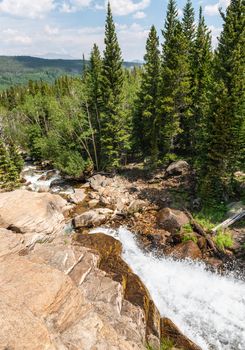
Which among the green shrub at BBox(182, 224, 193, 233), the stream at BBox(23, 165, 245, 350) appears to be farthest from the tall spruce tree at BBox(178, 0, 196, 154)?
the stream at BBox(23, 165, 245, 350)

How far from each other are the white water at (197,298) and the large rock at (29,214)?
213 inches

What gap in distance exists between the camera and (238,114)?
1920 cm

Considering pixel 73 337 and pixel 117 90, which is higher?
pixel 117 90

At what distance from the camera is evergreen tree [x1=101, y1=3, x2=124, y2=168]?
29.7 metres

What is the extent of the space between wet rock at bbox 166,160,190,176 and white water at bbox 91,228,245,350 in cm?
1277

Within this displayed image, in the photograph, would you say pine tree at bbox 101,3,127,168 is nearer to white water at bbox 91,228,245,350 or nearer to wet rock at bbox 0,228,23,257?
white water at bbox 91,228,245,350

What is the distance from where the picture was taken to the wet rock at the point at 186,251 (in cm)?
1643

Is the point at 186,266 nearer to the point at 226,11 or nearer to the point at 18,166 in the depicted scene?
the point at 226,11

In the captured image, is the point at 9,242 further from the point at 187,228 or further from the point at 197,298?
the point at 187,228

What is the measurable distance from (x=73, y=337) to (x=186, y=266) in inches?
392

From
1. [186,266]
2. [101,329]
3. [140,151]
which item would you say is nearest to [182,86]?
[140,151]

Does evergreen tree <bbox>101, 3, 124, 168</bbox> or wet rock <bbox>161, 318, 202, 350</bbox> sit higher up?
evergreen tree <bbox>101, 3, 124, 168</bbox>

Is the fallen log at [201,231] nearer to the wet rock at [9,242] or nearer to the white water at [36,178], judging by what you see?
the wet rock at [9,242]

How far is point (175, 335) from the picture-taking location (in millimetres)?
10742
